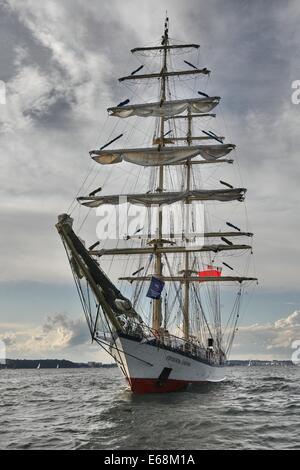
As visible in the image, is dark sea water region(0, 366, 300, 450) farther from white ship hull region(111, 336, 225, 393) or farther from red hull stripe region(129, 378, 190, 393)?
white ship hull region(111, 336, 225, 393)

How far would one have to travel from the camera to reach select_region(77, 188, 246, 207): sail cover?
3922cm

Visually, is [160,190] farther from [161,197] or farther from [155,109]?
[155,109]

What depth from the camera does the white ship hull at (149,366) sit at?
28844 mm

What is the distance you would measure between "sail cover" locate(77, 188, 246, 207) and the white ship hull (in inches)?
474

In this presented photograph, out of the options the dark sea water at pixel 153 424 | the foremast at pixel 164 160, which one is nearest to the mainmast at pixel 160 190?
the foremast at pixel 164 160

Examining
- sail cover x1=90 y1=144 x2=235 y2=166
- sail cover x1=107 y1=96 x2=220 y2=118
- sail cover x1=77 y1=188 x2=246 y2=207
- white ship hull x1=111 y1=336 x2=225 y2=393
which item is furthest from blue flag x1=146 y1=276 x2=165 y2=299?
sail cover x1=107 y1=96 x2=220 y2=118

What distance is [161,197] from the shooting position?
39.8 m

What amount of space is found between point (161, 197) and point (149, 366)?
14.8m

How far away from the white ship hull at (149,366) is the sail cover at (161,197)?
12047 mm

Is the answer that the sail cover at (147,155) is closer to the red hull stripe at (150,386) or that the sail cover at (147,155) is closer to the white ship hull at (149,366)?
the white ship hull at (149,366)

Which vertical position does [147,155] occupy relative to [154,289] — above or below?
above

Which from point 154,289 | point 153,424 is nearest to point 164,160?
point 154,289

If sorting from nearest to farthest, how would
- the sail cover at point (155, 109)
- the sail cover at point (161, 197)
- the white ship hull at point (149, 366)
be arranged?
1. the white ship hull at point (149, 366)
2. the sail cover at point (161, 197)
3. the sail cover at point (155, 109)
